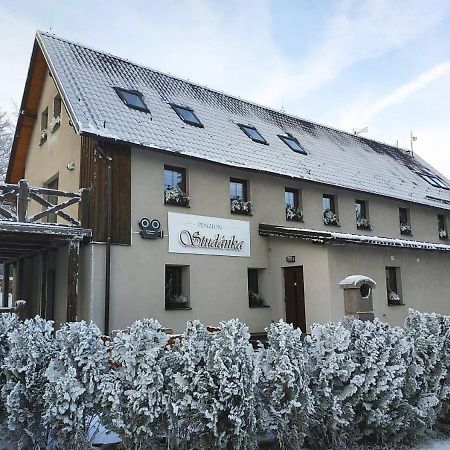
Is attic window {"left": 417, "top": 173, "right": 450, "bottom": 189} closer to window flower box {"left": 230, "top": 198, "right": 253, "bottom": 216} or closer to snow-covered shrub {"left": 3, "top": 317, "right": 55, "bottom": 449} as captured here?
window flower box {"left": 230, "top": 198, "right": 253, "bottom": 216}

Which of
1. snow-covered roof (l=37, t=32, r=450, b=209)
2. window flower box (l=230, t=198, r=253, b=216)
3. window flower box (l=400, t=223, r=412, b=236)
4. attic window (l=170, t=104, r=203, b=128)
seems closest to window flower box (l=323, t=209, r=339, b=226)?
snow-covered roof (l=37, t=32, r=450, b=209)

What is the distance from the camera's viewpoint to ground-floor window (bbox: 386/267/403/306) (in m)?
16.2

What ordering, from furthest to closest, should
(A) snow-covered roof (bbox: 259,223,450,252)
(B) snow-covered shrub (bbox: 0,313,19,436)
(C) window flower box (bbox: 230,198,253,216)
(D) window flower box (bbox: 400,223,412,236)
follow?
(D) window flower box (bbox: 400,223,412,236), (C) window flower box (bbox: 230,198,253,216), (A) snow-covered roof (bbox: 259,223,450,252), (B) snow-covered shrub (bbox: 0,313,19,436)

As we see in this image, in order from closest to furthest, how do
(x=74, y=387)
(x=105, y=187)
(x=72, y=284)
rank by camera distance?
(x=74, y=387) < (x=72, y=284) < (x=105, y=187)

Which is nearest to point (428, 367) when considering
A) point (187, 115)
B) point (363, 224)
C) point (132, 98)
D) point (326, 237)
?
point (326, 237)

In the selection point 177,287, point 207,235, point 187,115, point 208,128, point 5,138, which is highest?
point 5,138

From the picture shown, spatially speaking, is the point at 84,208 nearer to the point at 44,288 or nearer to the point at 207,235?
the point at 44,288

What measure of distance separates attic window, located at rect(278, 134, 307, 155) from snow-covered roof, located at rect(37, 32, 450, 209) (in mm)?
243

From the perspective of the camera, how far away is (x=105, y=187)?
12570 millimetres

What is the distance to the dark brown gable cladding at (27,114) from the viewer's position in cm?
1602

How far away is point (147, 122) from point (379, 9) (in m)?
7.11

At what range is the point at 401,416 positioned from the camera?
20.5 feet

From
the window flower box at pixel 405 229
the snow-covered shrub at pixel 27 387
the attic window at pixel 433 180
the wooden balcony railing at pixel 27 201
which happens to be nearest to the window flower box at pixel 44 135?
the wooden balcony railing at pixel 27 201

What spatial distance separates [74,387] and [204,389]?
1.39 metres
